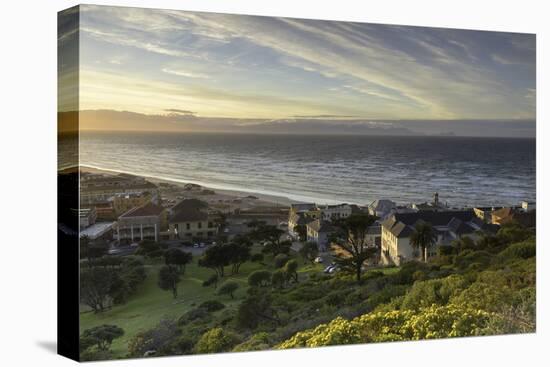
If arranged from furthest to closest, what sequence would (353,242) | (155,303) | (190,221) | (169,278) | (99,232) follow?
(353,242) < (190,221) < (169,278) < (155,303) < (99,232)

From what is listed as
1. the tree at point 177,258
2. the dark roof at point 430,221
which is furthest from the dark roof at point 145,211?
the dark roof at point 430,221

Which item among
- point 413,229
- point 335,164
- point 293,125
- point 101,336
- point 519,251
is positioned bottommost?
point 101,336

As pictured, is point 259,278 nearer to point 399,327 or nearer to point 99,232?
point 399,327

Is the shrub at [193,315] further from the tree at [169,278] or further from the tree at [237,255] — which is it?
the tree at [237,255]

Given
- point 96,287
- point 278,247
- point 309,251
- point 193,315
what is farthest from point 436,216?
point 96,287

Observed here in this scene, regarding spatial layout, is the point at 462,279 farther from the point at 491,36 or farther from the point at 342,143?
the point at 491,36

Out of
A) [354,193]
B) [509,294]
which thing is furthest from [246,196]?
[509,294]
